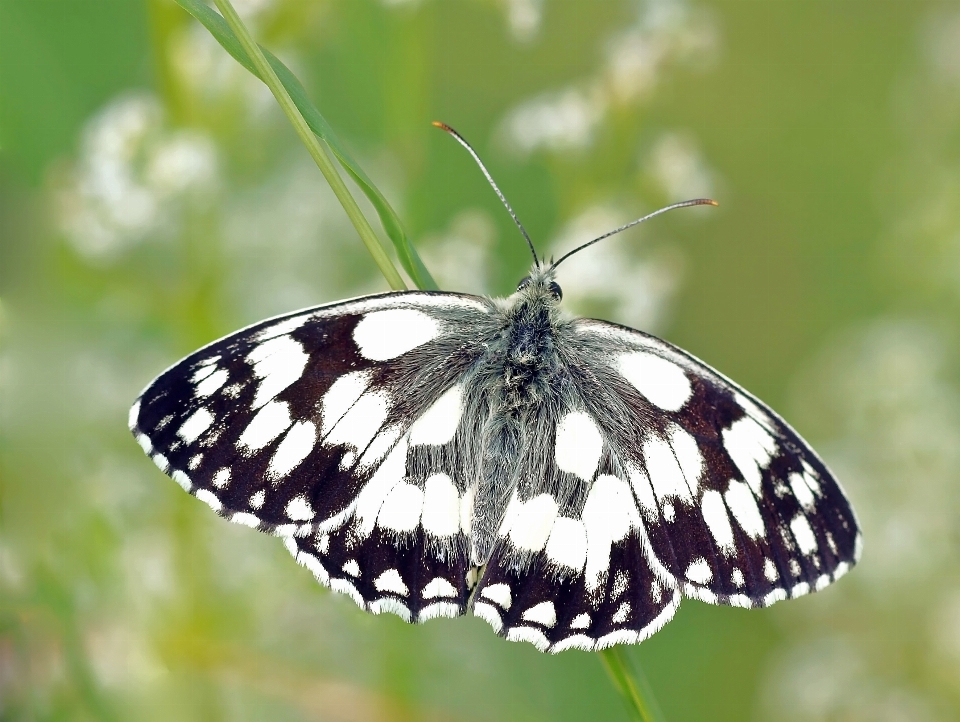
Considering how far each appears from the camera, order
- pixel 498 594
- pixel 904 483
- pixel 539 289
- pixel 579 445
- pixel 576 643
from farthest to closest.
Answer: pixel 904 483 → pixel 539 289 → pixel 579 445 → pixel 498 594 → pixel 576 643

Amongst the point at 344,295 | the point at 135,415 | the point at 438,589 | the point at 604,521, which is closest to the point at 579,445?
the point at 604,521

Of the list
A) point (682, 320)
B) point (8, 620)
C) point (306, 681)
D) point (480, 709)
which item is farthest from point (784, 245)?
point (8, 620)

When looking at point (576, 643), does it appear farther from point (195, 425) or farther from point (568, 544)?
point (195, 425)

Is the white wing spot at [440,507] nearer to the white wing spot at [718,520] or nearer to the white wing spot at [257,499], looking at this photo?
the white wing spot at [257,499]

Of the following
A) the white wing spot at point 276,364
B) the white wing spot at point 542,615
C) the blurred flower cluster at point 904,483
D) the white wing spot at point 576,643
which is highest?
the blurred flower cluster at point 904,483

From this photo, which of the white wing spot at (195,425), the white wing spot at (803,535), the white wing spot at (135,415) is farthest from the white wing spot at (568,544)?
the white wing spot at (135,415)

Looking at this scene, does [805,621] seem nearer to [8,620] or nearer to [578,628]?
[578,628]
